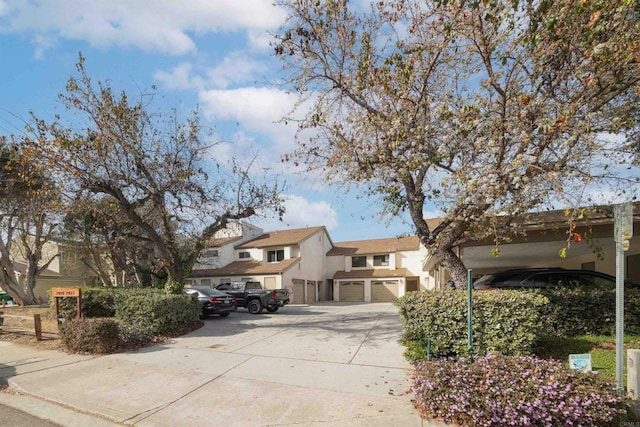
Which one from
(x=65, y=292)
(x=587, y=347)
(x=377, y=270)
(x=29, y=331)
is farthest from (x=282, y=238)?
(x=587, y=347)

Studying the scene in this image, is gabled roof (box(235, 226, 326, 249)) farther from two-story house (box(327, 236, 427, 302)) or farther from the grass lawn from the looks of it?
the grass lawn

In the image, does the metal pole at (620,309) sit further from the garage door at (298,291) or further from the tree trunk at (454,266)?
the garage door at (298,291)

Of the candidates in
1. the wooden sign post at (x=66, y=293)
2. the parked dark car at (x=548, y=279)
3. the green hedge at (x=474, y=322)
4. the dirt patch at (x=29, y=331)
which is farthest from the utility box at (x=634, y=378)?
the wooden sign post at (x=66, y=293)

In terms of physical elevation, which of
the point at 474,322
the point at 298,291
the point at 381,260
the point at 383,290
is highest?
the point at 474,322

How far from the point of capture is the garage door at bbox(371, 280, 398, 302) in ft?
107

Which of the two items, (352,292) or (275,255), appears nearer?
(275,255)

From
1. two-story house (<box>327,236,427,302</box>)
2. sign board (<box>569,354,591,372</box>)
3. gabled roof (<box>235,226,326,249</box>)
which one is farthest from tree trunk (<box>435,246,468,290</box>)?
gabled roof (<box>235,226,326,249</box>)

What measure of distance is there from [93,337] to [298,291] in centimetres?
2358

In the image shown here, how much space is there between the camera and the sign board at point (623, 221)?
4496 mm

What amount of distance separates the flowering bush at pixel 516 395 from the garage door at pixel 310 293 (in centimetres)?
2813

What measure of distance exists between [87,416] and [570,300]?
935 cm

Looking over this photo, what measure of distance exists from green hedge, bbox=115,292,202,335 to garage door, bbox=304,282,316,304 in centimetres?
2128

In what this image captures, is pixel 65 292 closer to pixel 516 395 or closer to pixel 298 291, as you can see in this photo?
pixel 516 395

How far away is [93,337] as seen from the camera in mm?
8633
